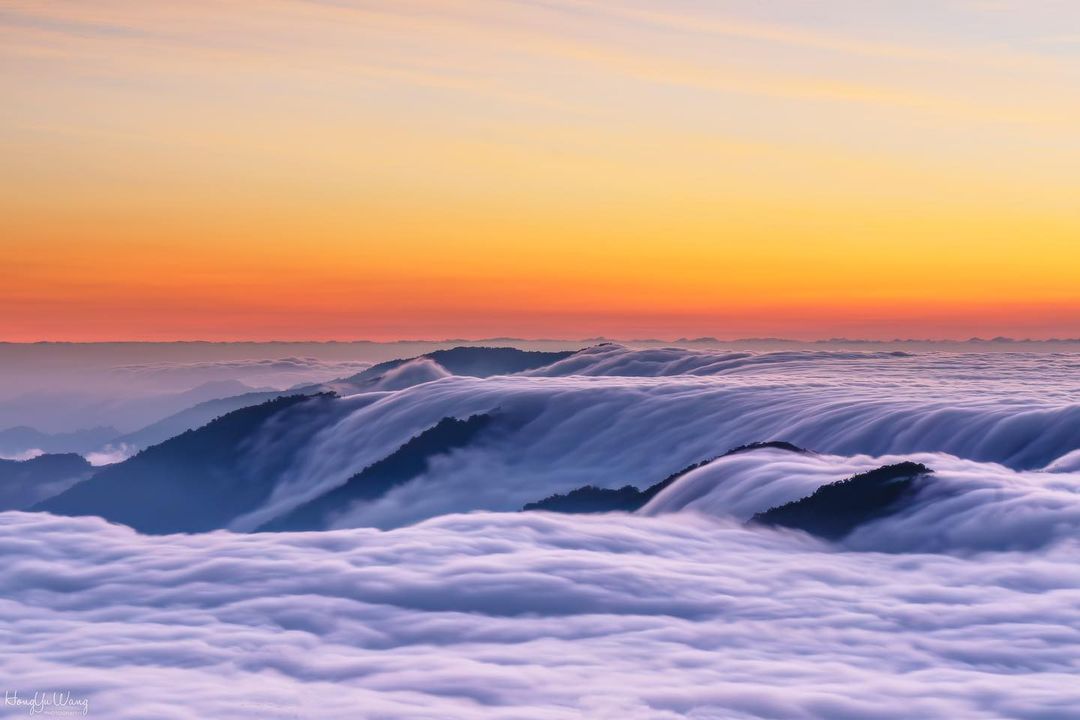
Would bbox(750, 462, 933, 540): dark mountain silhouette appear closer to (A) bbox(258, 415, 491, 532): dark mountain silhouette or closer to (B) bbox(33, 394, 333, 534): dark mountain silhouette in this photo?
(A) bbox(258, 415, 491, 532): dark mountain silhouette

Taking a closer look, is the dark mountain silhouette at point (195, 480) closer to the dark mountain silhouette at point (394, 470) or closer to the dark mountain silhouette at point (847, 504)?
the dark mountain silhouette at point (394, 470)

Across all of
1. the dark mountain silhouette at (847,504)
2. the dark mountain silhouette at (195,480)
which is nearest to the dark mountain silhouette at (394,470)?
the dark mountain silhouette at (195,480)

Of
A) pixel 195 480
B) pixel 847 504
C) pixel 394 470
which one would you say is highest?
pixel 847 504

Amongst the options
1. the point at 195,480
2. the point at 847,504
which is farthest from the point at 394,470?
the point at 847,504

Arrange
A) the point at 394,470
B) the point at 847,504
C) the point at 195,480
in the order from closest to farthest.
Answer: the point at 847,504
the point at 394,470
the point at 195,480

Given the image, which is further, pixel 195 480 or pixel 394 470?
pixel 195 480

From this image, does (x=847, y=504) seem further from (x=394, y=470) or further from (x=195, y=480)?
(x=195, y=480)
